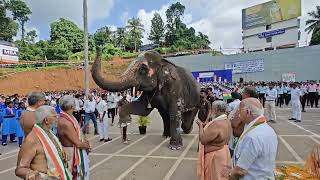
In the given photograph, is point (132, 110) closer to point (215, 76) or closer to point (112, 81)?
point (112, 81)

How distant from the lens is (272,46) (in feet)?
132

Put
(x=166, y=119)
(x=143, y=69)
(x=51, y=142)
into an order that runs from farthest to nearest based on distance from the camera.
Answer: (x=166, y=119) → (x=143, y=69) → (x=51, y=142)

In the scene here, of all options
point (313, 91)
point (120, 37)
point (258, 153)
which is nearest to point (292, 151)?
point (258, 153)

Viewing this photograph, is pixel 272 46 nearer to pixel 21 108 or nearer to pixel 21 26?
pixel 21 108

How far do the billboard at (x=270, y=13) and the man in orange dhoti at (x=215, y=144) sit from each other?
36.5 meters

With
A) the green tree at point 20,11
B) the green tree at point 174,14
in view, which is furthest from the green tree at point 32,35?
the green tree at point 174,14

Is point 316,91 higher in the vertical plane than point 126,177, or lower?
higher

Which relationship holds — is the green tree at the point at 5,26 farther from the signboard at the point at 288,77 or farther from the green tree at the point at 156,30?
the signboard at the point at 288,77

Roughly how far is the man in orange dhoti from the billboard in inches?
1438

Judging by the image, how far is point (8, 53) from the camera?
4109cm

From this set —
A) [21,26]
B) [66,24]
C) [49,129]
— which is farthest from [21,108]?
[21,26]

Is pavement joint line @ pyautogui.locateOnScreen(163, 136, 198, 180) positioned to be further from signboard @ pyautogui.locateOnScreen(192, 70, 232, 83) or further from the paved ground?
signboard @ pyautogui.locateOnScreen(192, 70, 232, 83)

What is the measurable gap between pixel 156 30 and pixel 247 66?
130ft

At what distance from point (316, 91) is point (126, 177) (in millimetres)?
17888
